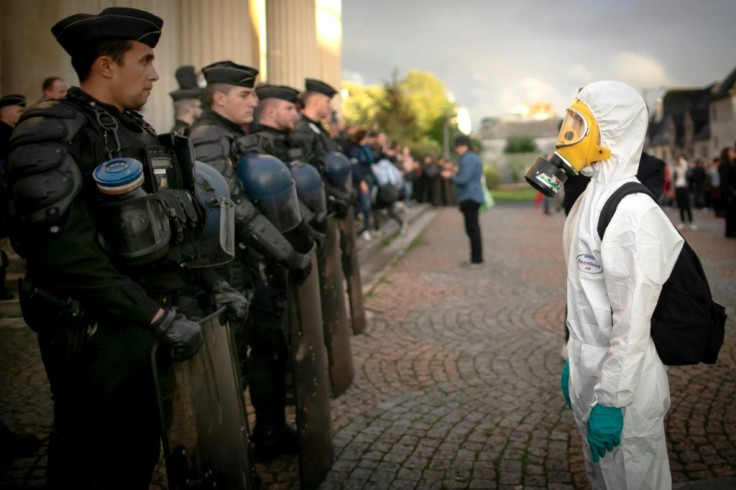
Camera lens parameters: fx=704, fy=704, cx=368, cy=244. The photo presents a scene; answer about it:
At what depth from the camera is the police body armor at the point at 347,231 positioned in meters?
6.27

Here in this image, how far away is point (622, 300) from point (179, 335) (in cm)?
153

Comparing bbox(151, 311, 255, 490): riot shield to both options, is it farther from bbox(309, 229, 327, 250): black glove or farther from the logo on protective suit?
bbox(309, 229, 327, 250): black glove

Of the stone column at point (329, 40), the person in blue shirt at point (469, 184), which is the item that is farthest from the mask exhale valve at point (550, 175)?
the stone column at point (329, 40)

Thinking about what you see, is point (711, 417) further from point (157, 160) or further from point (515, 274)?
point (515, 274)

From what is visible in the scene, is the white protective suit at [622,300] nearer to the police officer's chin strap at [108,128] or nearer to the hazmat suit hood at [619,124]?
the hazmat suit hood at [619,124]

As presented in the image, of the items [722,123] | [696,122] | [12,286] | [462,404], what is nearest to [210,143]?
[462,404]

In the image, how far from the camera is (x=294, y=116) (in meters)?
4.93

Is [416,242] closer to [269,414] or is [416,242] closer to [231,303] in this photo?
[269,414]

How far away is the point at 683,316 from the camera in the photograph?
8.14 feet

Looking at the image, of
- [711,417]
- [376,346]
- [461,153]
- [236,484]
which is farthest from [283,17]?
[236,484]

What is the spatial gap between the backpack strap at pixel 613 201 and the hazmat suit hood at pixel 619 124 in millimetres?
116

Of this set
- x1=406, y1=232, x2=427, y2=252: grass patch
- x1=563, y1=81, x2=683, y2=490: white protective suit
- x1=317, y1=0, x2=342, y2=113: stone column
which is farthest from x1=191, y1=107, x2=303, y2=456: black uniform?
x1=317, y1=0, x2=342, y2=113: stone column

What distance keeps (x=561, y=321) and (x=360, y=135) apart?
5622mm

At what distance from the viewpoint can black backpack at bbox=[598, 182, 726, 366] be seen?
2477 millimetres
